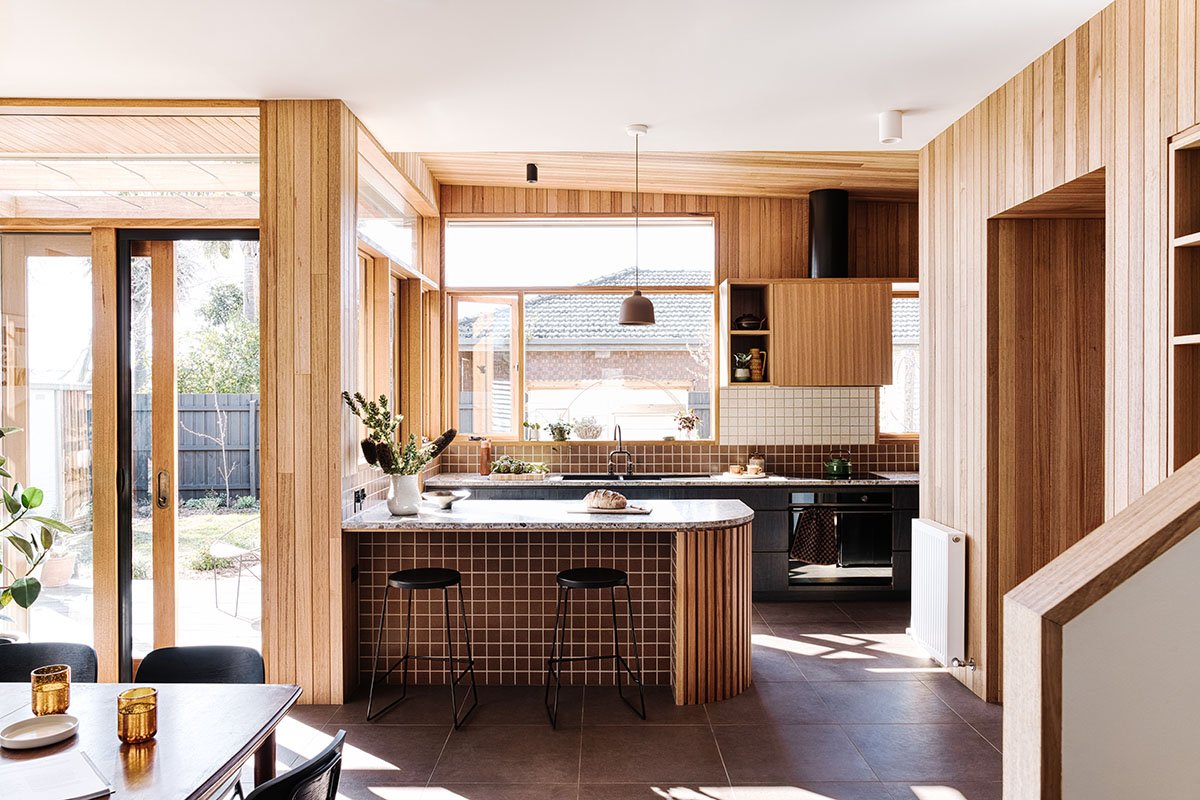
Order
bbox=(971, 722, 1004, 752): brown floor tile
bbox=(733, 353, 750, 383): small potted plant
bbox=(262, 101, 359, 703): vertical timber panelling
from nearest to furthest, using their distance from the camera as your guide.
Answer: bbox=(971, 722, 1004, 752): brown floor tile < bbox=(262, 101, 359, 703): vertical timber panelling < bbox=(733, 353, 750, 383): small potted plant

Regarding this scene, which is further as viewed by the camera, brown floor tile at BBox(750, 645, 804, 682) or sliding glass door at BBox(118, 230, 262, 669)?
brown floor tile at BBox(750, 645, 804, 682)

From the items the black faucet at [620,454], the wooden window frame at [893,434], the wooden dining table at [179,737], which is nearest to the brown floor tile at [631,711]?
the wooden dining table at [179,737]

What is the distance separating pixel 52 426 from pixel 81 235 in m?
0.99

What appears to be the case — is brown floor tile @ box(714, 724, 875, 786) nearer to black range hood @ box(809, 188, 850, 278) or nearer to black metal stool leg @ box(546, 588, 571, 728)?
black metal stool leg @ box(546, 588, 571, 728)

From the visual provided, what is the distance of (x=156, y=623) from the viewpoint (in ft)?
13.9

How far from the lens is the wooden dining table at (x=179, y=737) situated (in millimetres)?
1695

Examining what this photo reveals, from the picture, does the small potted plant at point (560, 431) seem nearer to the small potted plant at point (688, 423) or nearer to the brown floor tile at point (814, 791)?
the small potted plant at point (688, 423)

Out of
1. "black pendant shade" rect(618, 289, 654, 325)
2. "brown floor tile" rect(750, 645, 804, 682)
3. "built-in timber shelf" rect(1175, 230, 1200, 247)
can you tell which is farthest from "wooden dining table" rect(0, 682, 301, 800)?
"black pendant shade" rect(618, 289, 654, 325)

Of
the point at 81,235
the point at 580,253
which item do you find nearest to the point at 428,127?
the point at 81,235

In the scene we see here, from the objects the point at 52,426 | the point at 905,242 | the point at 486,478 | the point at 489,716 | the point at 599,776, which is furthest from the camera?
the point at 905,242

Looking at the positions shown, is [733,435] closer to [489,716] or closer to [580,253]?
[580,253]

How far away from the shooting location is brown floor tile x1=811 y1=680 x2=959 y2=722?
384 cm

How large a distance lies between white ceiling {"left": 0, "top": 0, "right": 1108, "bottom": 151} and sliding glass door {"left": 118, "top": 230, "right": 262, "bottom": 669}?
0.87m

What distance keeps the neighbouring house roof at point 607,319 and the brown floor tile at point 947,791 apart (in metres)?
4.16
